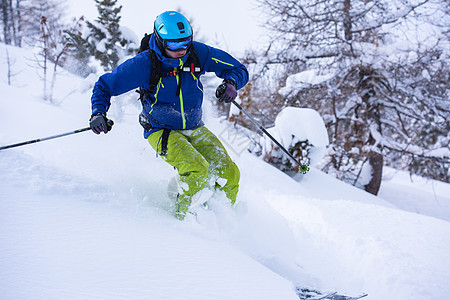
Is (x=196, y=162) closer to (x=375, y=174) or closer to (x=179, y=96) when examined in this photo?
(x=179, y=96)

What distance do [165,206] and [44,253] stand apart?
4.86ft

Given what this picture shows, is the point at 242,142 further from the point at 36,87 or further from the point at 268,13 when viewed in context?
the point at 36,87

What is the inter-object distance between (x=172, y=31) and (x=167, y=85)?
0.52m

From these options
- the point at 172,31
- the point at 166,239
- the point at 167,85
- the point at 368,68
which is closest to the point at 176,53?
the point at 172,31

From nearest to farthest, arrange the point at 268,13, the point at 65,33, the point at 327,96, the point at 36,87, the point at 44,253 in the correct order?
the point at 44,253
the point at 327,96
the point at 268,13
the point at 36,87
the point at 65,33

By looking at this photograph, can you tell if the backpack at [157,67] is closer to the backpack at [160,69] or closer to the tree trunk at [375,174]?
the backpack at [160,69]

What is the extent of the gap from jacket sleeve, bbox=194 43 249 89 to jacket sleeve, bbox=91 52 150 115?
633 millimetres

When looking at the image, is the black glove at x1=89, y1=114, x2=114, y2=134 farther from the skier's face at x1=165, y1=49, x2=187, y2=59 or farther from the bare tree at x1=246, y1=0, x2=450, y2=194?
the bare tree at x1=246, y1=0, x2=450, y2=194

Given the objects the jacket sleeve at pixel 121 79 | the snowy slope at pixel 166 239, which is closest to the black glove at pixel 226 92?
the jacket sleeve at pixel 121 79

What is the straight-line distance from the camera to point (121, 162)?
3879 mm

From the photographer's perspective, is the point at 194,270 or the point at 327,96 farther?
the point at 327,96

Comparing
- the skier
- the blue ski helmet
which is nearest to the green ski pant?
the skier

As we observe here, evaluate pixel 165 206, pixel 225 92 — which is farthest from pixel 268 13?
pixel 165 206

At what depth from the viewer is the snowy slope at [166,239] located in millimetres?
1631
